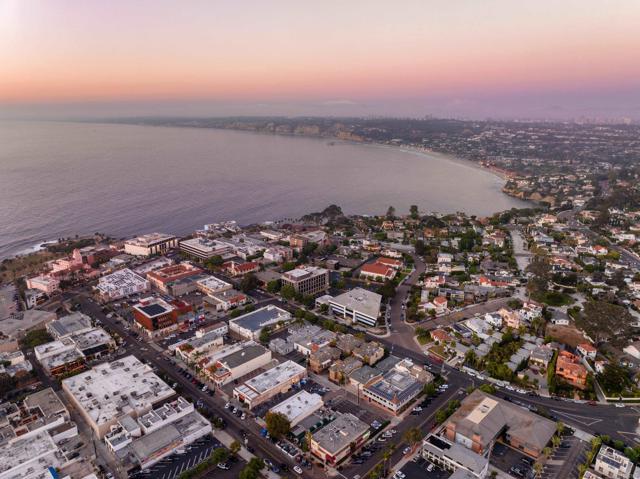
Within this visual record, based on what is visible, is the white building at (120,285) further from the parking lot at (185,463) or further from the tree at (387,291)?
the tree at (387,291)

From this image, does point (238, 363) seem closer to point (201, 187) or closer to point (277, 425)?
point (277, 425)

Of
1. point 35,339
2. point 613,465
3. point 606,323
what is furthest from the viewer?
point 35,339

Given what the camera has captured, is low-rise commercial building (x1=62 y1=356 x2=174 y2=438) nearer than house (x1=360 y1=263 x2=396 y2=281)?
Yes

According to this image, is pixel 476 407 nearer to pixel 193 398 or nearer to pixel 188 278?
pixel 193 398

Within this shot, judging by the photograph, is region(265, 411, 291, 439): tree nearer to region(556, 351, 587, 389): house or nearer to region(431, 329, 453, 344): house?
region(431, 329, 453, 344): house

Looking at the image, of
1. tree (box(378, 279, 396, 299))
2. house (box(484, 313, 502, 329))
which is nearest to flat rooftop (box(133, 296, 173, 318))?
tree (box(378, 279, 396, 299))

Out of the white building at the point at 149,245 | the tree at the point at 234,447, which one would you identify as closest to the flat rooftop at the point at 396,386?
the tree at the point at 234,447

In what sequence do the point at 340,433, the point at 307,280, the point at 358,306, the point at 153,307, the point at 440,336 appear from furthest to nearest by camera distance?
the point at 307,280
the point at 358,306
the point at 153,307
the point at 440,336
the point at 340,433

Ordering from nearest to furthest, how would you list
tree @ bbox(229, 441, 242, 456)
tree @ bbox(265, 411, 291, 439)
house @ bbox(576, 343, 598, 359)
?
1. tree @ bbox(229, 441, 242, 456)
2. tree @ bbox(265, 411, 291, 439)
3. house @ bbox(576, 343, 598, 359)

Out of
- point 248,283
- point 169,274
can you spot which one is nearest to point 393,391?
point 248,283
